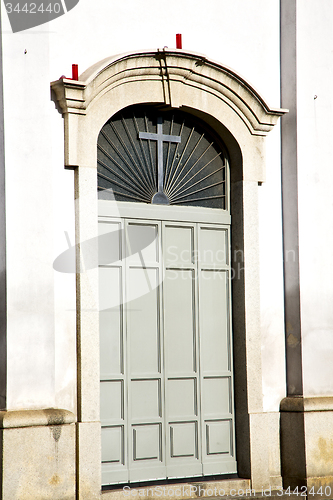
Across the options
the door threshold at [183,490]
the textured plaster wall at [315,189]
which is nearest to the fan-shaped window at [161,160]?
the textured plaster wall at [315,189]

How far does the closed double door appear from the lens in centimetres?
748

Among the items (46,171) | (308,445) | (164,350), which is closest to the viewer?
(46,171)

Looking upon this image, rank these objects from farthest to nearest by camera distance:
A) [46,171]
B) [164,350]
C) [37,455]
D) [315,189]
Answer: [315,189]
[164,350]
[46,171]
[37,455]

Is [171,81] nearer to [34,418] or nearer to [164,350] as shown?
[164,350]

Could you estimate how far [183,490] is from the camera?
7.48 metres

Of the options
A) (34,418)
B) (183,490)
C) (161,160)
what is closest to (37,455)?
(34,418)

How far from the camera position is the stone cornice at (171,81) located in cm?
718

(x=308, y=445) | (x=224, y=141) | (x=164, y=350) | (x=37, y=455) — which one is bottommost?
(x=308, y=445)

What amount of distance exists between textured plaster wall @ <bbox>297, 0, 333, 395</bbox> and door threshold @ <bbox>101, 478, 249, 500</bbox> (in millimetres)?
1405

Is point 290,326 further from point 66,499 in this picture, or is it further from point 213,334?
point 66,499

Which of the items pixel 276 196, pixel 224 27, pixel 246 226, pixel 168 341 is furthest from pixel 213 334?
pixel 224 27

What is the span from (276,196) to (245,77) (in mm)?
1497

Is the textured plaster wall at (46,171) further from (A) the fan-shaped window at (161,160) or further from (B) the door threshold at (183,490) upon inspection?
(B) the door threshold at (183,490)

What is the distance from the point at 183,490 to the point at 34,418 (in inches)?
78.1
